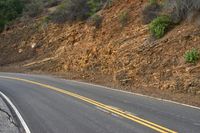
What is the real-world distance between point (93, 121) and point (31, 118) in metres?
2.23

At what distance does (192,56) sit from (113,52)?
9236mm

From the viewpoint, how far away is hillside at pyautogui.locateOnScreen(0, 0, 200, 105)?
66.0 ft

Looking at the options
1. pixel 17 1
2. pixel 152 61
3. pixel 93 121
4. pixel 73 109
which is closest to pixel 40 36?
pixel 17 1

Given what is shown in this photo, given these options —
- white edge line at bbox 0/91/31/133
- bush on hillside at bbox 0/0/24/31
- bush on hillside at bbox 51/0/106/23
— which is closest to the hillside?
bush on hillside at bbox 51/0/106/23

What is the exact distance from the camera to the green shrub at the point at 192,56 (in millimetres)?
19672

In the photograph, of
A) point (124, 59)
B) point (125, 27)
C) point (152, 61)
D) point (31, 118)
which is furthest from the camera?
point (125, 27)

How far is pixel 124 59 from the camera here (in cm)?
2564

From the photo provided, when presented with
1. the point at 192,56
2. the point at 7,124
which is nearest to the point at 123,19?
the point at 192,56

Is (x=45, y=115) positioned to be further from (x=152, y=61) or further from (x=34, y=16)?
(x=34, y=16)

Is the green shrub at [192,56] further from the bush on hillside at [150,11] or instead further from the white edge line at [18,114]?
the white edge line at [18,114]

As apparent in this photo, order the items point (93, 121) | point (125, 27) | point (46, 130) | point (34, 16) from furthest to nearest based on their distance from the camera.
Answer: point (34, 16) → point (125, 27) → point (93, 121) → point (46, 130)

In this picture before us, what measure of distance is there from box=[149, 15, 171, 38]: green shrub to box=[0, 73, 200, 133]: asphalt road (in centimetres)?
612

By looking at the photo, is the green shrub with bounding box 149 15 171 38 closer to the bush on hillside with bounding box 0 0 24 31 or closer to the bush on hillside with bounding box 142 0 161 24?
the bush on hillside with bounding box 142 0 161 24

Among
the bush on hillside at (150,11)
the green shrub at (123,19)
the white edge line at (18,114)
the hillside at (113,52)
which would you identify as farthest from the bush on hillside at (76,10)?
the white edge line at (18,114)
